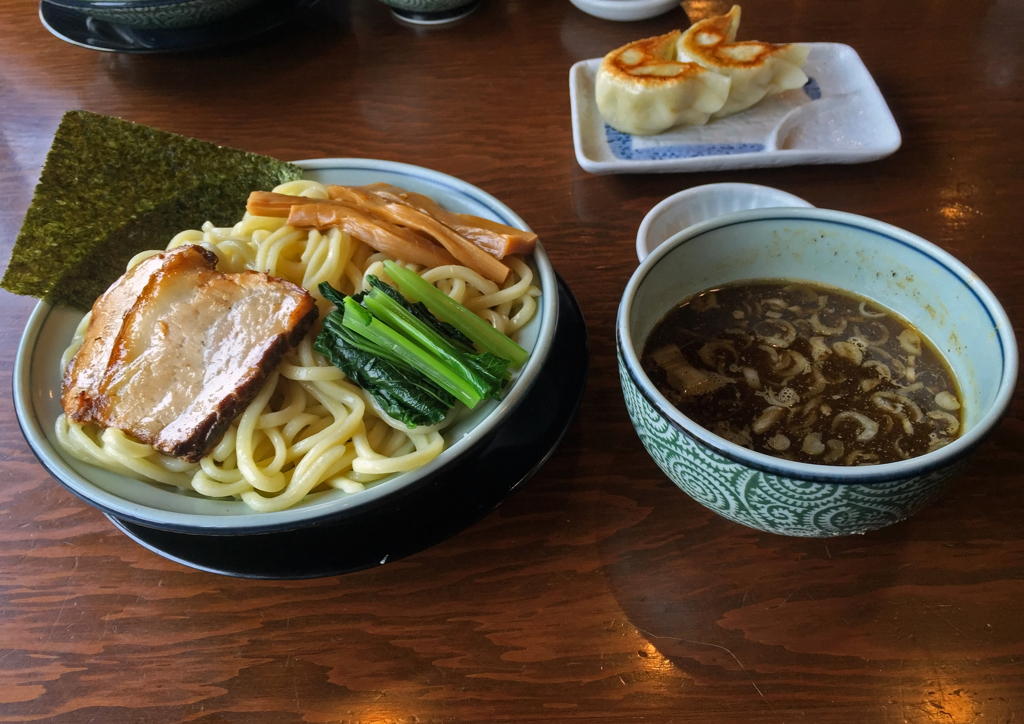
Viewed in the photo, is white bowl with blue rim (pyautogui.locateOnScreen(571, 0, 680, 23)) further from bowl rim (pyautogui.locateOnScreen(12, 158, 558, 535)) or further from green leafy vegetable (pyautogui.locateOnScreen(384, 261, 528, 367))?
green leafy vegetable (pyautogui.locateOnScreen(384, 261, 528, 367))

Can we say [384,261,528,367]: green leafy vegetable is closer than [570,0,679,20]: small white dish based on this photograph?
Yes

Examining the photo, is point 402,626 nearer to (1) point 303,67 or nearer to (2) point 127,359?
(2) point 127,359

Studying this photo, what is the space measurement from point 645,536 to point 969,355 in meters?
0.56

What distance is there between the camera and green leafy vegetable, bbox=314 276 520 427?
3.75 ft

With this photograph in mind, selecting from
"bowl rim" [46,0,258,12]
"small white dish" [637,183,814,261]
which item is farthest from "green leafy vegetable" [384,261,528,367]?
"bowl rim" [46,0,258,12]

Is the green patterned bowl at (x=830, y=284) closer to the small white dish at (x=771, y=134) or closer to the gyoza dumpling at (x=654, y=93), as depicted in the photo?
the small white dish at (x=771, y=134)

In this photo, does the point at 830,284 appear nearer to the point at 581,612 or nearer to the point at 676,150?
the point at 581,612

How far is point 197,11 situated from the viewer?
2.30m

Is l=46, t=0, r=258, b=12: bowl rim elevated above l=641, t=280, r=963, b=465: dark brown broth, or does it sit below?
above

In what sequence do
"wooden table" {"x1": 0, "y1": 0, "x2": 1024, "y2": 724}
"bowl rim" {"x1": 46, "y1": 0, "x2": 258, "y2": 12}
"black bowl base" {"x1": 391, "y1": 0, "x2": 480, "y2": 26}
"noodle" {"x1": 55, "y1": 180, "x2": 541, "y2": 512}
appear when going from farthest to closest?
"black bowl base" {"x1": 391, "y1": 0, "x2": 480, "y2": 26} → "bowl rim" {"x1": 46, "y1": 0, "x2": 258, "y2": 12} → "noodle" {"x1": 55, "y1": 180, "x2": 541, "y2": 512} → "wooden table" {"x1": 0, "y1": 0, "x2": 1024, "y2": 724}

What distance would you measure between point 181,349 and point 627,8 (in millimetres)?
1948

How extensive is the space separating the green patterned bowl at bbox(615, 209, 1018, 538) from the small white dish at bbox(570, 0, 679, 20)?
1.59 metres

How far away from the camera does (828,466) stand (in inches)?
30.9

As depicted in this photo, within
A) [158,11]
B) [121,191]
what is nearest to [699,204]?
[121,191]
